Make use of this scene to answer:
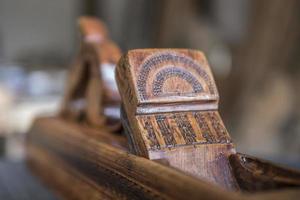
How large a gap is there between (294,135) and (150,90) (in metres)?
1.89

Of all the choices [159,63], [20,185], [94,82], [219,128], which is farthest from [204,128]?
[20,185]

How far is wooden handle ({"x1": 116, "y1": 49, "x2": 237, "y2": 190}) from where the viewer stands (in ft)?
2.48

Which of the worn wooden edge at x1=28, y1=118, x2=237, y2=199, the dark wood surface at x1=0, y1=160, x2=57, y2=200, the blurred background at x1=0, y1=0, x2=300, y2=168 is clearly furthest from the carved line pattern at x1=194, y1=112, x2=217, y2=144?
the blurred background at x1=0, y1=0, x2=300, y2=168

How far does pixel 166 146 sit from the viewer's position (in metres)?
0.76

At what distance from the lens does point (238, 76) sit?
269 centimetres

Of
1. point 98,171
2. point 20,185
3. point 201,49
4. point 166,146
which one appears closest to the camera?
point 166,146

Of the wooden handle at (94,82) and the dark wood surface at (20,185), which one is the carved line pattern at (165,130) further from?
the dark wood surface at (20,185)

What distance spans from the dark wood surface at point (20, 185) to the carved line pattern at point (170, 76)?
441 mm

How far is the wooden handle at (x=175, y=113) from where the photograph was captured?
76cm

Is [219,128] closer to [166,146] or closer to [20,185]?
[166,146]

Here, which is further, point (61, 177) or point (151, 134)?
point (61, 177)

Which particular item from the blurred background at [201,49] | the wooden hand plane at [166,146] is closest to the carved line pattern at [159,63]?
the wooden hand plane at [166,146]

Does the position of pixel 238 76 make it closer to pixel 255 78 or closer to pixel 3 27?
pixel 255 78

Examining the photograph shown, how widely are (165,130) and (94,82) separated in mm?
358
